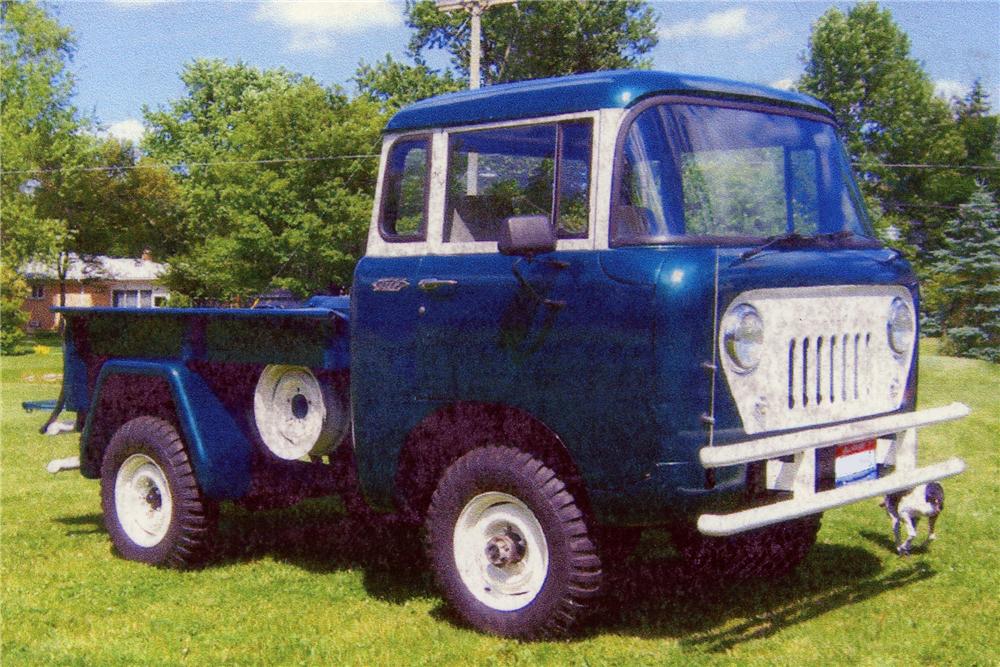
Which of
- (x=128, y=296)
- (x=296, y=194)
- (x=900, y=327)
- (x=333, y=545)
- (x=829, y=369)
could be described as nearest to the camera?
(x=829, y=369)

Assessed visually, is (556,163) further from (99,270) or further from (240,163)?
(99,270)

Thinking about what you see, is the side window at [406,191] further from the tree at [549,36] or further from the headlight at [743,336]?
the tree at [549,36]

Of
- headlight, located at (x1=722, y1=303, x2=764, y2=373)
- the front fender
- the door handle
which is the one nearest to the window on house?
the front fender

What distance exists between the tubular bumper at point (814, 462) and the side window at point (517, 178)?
1.30 meters

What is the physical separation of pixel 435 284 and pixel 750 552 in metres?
2.50

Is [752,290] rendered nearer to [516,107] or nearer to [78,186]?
[516,107]

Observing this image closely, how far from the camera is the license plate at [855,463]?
19.5 ft

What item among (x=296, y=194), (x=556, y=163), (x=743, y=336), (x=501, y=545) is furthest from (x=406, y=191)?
(x=296, y=194)

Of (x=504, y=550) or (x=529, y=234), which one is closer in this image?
(x=529, y=234)

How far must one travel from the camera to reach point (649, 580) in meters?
7.12

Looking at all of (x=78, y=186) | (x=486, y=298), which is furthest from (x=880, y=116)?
(x=486, y=298)

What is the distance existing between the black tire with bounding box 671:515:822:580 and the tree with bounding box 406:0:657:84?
44.4 m

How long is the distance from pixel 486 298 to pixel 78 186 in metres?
54.6

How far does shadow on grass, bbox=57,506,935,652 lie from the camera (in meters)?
6.16
